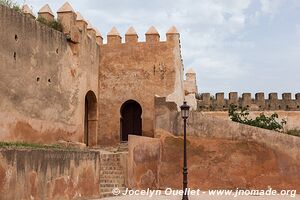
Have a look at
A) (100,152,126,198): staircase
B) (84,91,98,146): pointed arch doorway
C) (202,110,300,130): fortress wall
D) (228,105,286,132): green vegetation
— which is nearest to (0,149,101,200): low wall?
(100,152,126,198): staircase

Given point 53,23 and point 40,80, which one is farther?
point 53,23

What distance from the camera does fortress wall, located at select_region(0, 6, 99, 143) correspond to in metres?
13.0

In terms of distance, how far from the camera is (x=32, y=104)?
14180mm

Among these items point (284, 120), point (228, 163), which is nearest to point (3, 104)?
point (228, 163)

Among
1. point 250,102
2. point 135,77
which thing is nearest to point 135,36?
point 135,77

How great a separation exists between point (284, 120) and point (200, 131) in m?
12.1

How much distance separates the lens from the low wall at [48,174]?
811 centimetres

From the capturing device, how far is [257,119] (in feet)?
78.4

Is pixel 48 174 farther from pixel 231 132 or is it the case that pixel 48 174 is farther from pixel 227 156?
pixel 231 132

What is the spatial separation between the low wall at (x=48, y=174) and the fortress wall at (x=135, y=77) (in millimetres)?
6689

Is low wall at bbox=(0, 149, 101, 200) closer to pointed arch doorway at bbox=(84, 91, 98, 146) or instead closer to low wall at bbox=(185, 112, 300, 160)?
low wall at bbox=(185, 112, 300, 160)

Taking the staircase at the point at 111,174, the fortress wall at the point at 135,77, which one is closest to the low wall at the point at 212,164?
the staircase at the point at 111,174

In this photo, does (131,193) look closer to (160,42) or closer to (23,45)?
(23,45)

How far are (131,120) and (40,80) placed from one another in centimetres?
607
